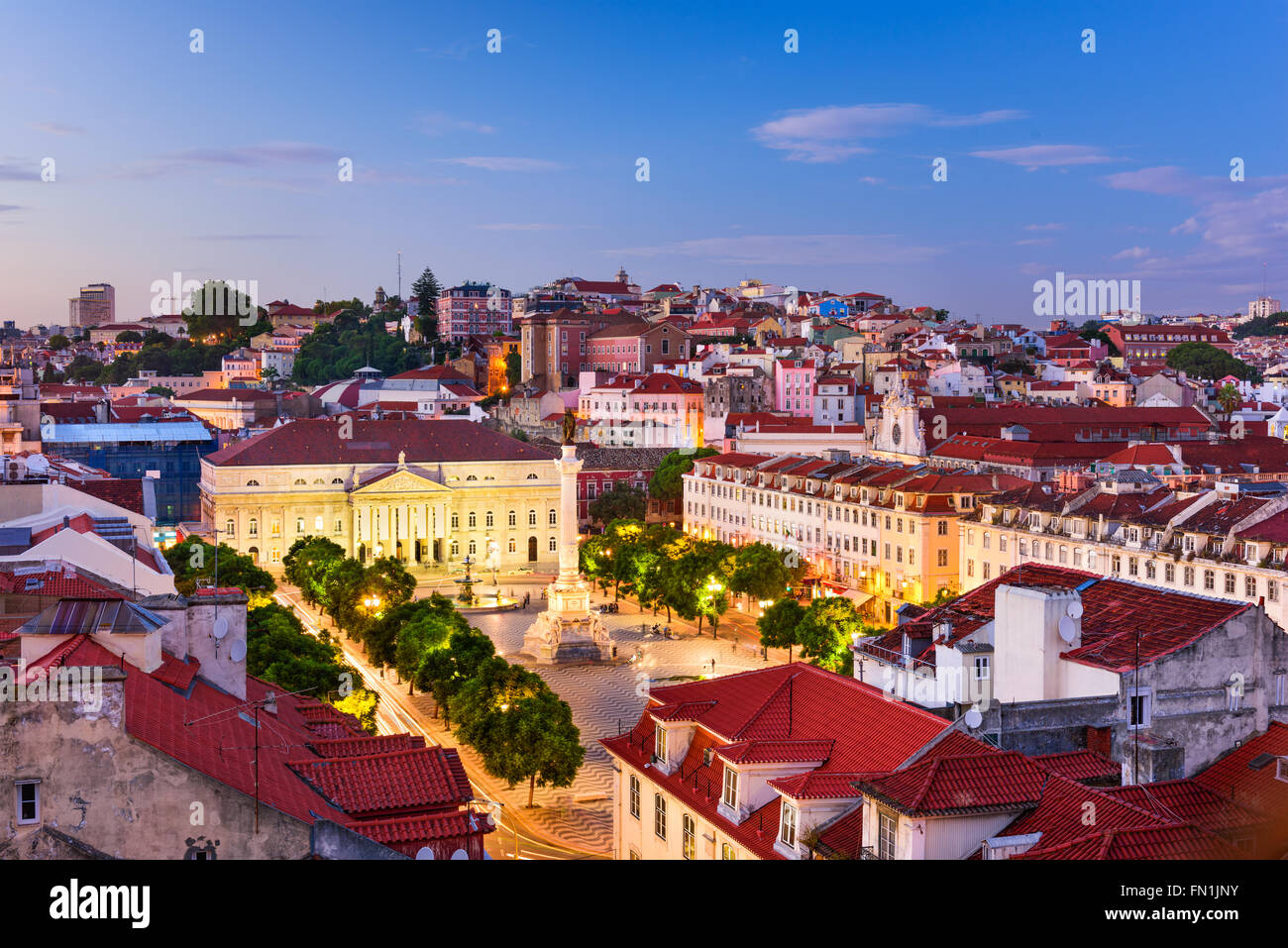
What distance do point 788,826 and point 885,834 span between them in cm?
253

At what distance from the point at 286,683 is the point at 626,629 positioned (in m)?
32.3

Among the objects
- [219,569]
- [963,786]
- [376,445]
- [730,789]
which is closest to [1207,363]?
[376,445]

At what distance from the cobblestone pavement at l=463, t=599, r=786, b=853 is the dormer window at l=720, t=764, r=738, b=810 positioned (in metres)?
5.93

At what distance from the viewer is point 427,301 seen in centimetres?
16488

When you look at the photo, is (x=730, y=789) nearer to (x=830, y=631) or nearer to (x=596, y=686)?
(x=830, y=631)

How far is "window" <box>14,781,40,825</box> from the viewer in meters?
11.1

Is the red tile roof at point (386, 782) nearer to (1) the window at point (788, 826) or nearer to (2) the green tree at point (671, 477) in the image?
(1) the window at point (788, 826)

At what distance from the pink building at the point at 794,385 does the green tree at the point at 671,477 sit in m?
23.1

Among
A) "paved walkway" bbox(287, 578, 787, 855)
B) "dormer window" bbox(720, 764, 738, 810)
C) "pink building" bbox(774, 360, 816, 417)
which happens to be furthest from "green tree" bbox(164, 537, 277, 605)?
"pink building" bbox(774, 360, 816, 417)

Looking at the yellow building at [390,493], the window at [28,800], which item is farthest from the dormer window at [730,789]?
the yellow building at [390,493]

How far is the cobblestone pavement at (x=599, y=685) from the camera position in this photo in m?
31.0
